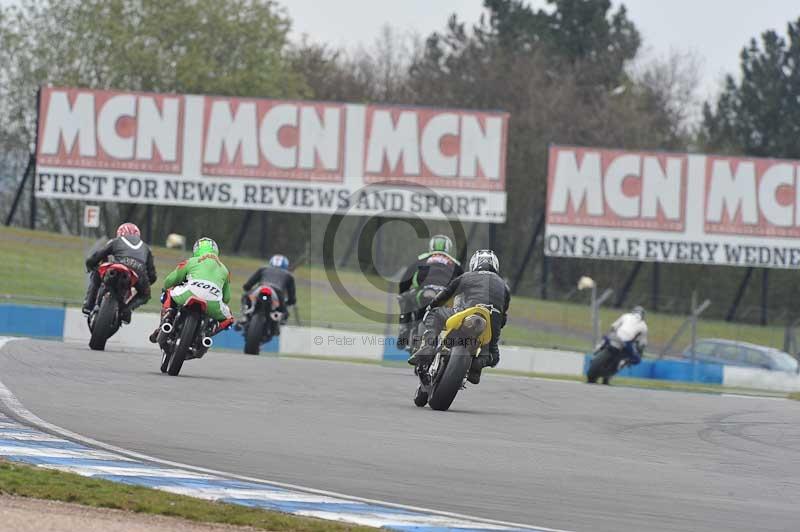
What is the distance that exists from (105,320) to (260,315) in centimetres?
525

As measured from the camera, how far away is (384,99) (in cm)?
7788

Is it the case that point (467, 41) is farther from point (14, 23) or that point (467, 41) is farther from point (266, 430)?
point (266, 430)

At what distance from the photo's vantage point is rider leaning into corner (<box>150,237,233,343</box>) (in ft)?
49.9

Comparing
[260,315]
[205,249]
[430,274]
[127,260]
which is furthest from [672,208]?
[205,249]

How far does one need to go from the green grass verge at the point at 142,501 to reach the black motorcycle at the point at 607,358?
1678 centimetres

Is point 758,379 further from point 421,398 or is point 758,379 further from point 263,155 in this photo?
point 421,398

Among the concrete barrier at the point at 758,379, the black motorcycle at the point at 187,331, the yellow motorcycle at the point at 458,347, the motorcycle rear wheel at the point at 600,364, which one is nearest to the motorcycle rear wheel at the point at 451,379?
the yellow motorcycle at the point at 458,347

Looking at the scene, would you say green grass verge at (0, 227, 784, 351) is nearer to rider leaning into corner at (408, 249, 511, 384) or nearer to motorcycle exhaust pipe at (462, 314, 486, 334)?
rider leaning into corner at (408, 249, 511, 384)

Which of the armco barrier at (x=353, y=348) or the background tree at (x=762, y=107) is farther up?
the background tree at (x=762, y=107)

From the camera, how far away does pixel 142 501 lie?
7.46m

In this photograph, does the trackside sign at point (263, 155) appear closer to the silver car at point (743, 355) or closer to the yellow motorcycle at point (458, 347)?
the silver car at point (743, 355)

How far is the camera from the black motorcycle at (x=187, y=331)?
15164 mm

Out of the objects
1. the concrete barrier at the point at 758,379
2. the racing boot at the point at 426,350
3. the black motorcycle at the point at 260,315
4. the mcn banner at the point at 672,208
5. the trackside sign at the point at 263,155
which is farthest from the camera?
the mcn banner at the point at 672,208

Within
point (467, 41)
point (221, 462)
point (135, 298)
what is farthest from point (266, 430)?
point (467, 41)
